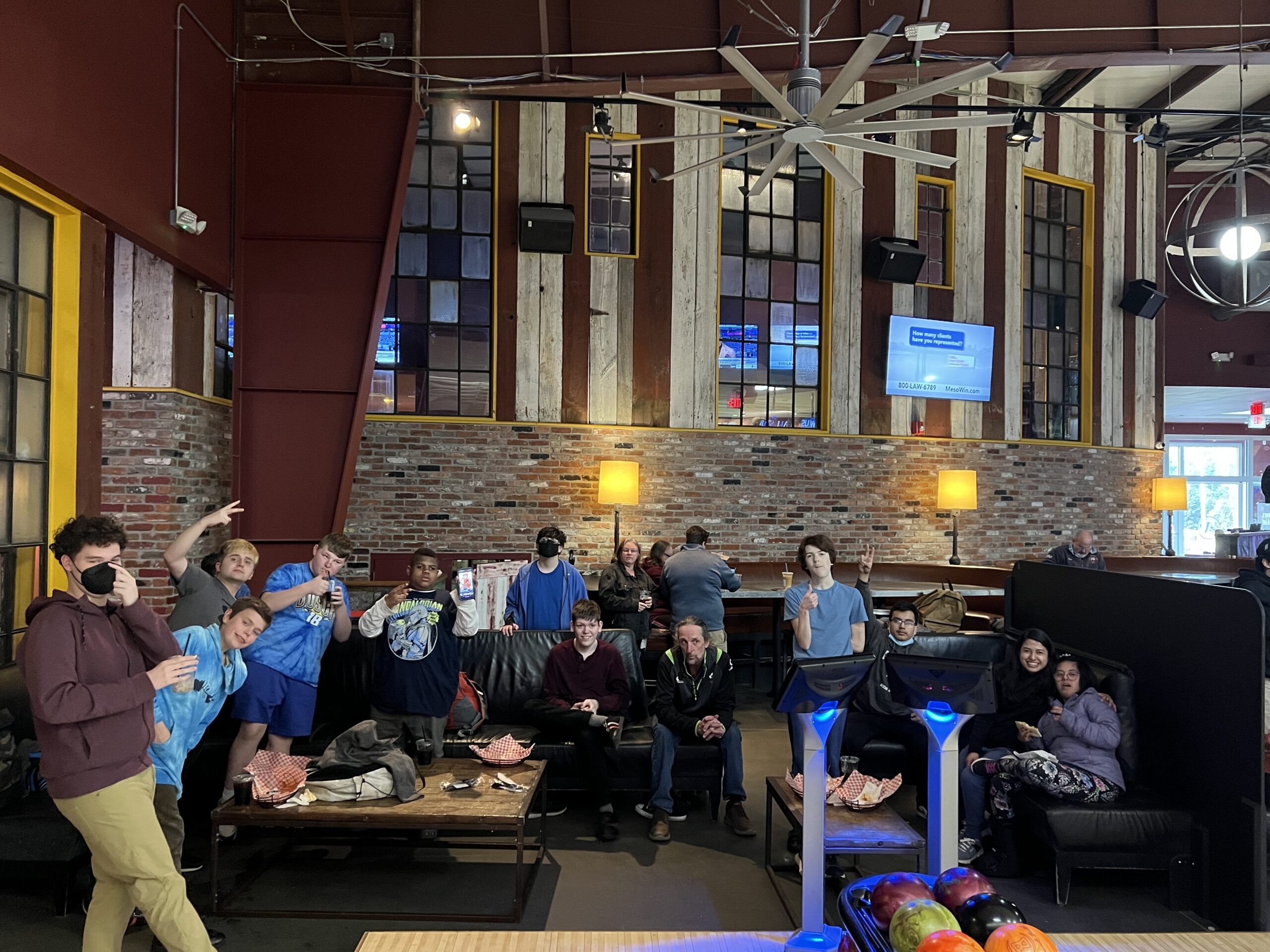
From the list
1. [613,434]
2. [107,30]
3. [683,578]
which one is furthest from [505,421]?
[107,30]

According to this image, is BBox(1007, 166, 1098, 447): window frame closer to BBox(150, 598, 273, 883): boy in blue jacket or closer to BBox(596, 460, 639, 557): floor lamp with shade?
BBox(596, 460, 639, 557): floor lamp with shade

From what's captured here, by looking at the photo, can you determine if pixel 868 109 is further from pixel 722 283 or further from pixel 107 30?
pixel 722 283

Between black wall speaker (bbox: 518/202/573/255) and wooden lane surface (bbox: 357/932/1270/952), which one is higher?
black wall speaker (bbox: 518/202/573/255)

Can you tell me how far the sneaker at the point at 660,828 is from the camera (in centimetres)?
430

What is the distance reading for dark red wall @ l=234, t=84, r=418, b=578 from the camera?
654cm

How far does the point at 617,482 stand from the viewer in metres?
8.29

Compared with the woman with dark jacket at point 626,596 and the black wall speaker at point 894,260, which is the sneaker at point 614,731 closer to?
the woman with dark jacket at point 626,596

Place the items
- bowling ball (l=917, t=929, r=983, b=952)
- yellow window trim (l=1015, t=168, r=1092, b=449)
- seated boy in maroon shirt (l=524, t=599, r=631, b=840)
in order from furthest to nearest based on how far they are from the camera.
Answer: yellow window trim (l=1015, t=168, r=1092, b=449) → seated boy in maroon shirt (l=524, t=599, r=631, b=840) → bowling ball (l=917, t=929, r=983, b=952)

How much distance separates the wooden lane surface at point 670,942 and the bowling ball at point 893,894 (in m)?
0.36

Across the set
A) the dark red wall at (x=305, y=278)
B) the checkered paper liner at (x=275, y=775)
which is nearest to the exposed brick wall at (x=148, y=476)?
the dark red wall at (x=305, y=278)

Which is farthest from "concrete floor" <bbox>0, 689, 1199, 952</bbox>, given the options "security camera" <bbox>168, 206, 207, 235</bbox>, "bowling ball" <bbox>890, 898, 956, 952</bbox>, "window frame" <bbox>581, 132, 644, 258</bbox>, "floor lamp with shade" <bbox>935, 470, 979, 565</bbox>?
"window frame" <bbox>581, 132, 644, 258</bbox>

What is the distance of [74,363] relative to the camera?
176 inches

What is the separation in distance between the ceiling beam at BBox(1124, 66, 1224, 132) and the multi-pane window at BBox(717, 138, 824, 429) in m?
3.44

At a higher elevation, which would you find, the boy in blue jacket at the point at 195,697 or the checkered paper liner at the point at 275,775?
the boy in blue jacket at the point at 195,697
